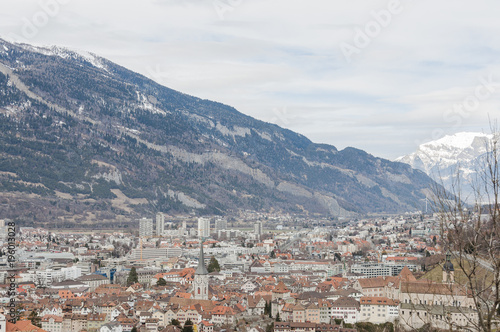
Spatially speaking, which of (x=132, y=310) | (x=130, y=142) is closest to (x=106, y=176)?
(x=130, y=142)

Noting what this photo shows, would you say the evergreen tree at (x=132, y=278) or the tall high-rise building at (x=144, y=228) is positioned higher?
the tall high-rise building at (x=144, y=228)

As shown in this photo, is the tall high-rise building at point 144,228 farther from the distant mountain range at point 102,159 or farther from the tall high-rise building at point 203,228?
the distant mountain range at point 102,159

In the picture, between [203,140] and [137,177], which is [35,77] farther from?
[203,140]

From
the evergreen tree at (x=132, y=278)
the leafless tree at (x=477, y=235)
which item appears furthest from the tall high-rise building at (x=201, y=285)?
the leafless tree at (x=477, y=235)

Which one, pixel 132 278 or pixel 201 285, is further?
pixel 132 278

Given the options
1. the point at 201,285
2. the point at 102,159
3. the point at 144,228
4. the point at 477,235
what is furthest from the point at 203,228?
the point at 477,235

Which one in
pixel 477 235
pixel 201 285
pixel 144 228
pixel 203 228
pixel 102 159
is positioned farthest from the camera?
pixel 102 159

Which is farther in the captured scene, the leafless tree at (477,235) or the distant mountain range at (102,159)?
the distant mountain range at (102,159)

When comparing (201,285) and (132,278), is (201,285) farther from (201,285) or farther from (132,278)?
(132,278)
